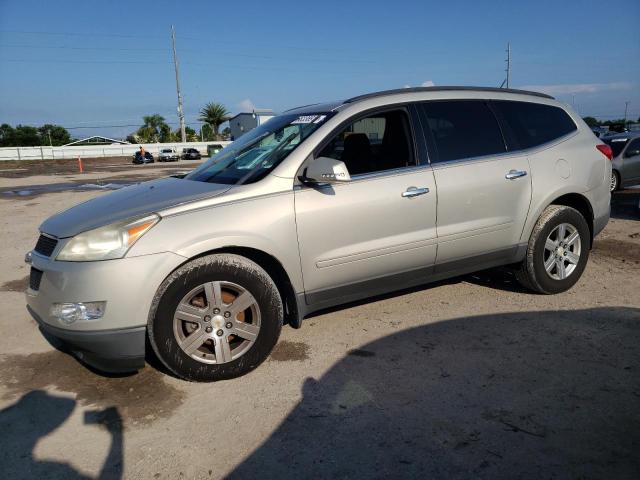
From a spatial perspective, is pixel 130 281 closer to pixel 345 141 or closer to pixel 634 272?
pixel 345 141

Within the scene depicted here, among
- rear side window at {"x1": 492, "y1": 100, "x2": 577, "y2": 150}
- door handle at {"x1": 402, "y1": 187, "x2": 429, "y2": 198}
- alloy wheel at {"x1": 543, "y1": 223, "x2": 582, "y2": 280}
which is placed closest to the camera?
door handle at {"x1": 402, "y1": 187, "x2": 429, "y2": 198}

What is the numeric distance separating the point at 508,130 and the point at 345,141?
158 centimetres

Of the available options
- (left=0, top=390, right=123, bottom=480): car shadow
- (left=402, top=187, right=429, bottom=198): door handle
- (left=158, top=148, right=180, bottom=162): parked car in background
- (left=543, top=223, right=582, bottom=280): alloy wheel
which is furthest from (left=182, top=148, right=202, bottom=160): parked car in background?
(left=0, top=390, right=123, bottom=480): car shadow

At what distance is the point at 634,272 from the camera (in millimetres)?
5234

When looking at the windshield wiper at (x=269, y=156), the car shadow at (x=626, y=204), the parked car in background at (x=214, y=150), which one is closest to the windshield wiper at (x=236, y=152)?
the windshield wiper at (x=269, y=156)

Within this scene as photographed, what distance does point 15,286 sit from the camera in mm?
5465

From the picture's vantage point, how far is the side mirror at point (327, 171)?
327 cm

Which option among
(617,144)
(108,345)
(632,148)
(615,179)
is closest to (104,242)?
(108,345)

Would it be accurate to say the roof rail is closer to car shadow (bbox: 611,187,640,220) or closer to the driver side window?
the driver side window

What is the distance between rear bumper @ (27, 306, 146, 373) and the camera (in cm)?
290

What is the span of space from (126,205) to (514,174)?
3080mm

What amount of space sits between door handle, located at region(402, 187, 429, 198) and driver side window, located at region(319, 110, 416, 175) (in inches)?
8.9

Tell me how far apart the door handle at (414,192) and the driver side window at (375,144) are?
A: 23 centimetres

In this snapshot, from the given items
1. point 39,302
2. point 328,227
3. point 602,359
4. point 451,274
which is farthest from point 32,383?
point 602,359
